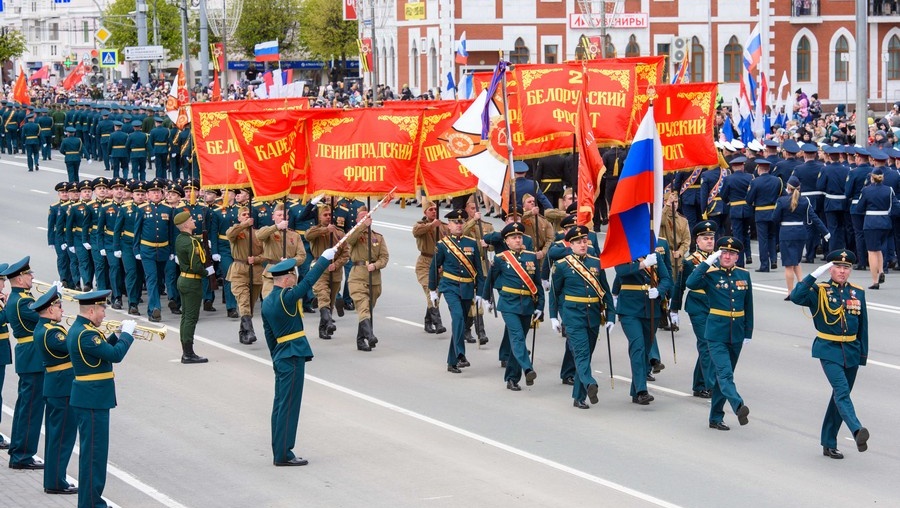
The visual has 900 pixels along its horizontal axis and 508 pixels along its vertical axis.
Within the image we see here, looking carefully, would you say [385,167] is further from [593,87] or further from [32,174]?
[32,174]

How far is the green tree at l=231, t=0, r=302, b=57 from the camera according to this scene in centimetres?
8244

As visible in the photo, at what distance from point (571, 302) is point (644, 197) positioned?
141 centimetres

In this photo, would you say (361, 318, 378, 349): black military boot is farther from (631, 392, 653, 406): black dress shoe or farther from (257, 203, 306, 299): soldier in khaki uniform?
(631, 392, 653, 406): black dress shoe

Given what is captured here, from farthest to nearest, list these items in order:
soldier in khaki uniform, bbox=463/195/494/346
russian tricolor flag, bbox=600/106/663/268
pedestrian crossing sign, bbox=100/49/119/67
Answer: pedestrian crossing sign, bbox=100/49/119/67
soldier in khaki uniform, bbox=463/195/494/346
russian tricolor flag, bbox=600/106/663/268

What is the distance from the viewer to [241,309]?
63.1 ft

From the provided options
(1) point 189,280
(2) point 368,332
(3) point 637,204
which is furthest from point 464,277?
(1) point 189,280

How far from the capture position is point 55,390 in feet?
39.9

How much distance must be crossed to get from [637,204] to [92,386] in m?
6.42

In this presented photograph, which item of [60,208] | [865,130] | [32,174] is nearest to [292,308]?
[60,208]

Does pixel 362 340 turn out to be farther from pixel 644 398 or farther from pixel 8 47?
pixel 8 47

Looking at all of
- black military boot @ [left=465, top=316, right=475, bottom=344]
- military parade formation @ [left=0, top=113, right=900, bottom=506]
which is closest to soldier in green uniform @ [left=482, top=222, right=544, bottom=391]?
military parade formation @ [left=0, top=113, right=900, bottom=506]

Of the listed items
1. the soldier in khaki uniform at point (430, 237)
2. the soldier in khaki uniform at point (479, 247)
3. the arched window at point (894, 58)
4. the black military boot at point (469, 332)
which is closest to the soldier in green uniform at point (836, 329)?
the soldier in khaki uniform at point (479, 247)

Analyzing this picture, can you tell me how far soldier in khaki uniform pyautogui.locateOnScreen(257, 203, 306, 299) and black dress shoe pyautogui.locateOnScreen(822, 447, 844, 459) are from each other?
8.10 m

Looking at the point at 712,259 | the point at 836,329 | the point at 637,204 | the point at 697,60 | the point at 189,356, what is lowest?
the point at 189,356
